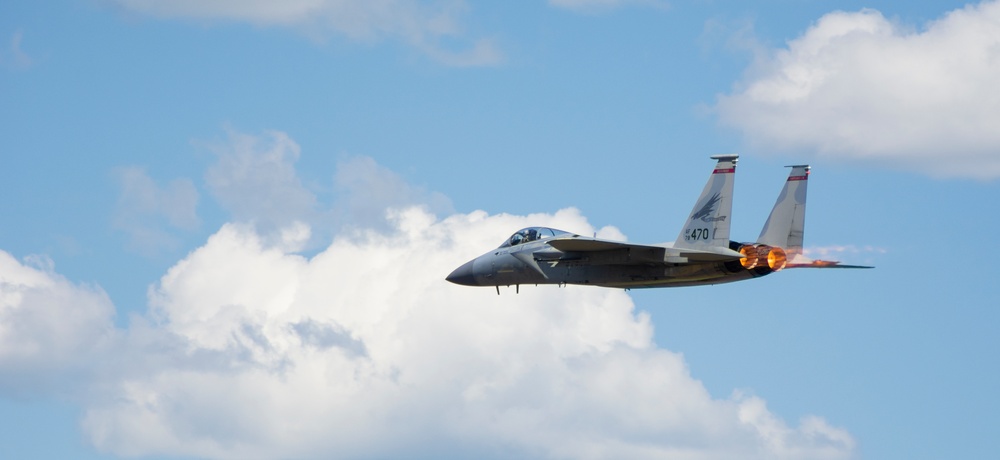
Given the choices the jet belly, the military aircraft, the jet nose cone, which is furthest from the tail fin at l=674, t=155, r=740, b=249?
the jet nose cone

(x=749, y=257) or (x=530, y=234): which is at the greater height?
(x=530, y=234)

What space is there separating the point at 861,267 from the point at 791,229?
2.94 metres

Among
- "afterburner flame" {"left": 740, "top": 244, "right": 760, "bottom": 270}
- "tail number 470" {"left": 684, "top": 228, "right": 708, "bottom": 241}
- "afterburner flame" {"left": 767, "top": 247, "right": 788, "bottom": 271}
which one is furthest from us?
"tail number 470" {"left": 684, "top": 228, "right": 708, "bottom": 241}

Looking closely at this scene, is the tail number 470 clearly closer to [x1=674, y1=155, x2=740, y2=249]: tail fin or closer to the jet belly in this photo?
[x1=674, y1=155, x2=740, y2=249]: tail fin

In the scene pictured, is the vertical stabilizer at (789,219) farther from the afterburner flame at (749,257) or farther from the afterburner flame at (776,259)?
the afterburner flame at (749,257)

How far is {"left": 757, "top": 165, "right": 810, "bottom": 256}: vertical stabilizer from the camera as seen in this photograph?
196 ft

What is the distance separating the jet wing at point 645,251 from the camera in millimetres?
58406

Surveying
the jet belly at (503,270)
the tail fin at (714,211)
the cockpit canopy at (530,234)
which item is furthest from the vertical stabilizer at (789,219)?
the jet belly at (503,270)

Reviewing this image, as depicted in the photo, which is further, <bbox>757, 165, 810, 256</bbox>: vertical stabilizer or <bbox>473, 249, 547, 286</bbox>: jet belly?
<bbox>473, 249, 547, 286</bbox>: jet belly

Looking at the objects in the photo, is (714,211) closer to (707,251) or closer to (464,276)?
(707,251)

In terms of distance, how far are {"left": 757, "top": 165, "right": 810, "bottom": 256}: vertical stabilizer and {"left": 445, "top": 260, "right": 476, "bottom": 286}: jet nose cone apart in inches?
478

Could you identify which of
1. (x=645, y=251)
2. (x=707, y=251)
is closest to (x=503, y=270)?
(x=645, y=251)

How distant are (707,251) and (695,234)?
1.03 m

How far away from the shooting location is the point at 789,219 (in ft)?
197
